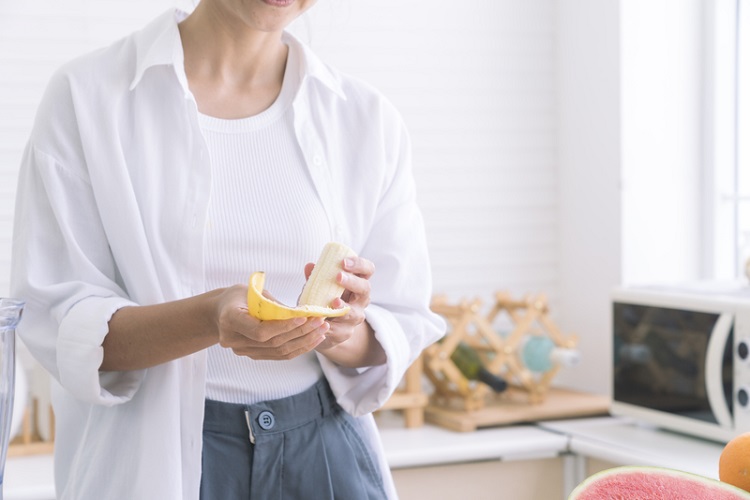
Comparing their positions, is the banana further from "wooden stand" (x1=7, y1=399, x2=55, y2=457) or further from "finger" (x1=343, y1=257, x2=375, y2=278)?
"wooden stand" (x1=7, y1=399, x2=55, y2=457)

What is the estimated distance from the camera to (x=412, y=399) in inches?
82.0

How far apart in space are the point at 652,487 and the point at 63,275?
0.65m

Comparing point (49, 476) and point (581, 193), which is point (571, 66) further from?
point (49, 476)

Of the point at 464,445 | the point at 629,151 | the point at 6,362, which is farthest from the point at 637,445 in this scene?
the point at 6,362

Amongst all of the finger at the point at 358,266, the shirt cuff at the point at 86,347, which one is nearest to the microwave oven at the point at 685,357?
the finger at the point at 358,266

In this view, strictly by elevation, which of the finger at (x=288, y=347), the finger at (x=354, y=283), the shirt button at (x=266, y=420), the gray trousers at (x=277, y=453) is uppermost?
the finger at (x=354, y=283)

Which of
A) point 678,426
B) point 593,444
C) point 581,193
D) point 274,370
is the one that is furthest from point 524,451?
point 274,370

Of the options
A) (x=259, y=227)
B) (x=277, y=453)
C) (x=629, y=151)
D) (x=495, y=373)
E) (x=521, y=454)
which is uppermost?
(x=629, y=151)

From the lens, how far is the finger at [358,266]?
0.97 metres

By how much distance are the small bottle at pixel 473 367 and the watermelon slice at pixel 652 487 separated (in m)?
1.25

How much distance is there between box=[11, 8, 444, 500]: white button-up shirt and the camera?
3.31ft

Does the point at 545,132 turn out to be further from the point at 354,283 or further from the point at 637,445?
the point at 354,283

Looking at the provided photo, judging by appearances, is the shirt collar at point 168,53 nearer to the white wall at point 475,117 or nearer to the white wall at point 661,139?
the white wall at point 475,117

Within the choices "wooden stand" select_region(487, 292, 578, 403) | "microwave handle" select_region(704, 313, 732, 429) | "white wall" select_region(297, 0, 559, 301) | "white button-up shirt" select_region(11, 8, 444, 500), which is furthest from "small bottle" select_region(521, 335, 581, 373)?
"white button-up shirt" select_region(11, 8, 444, 500)
